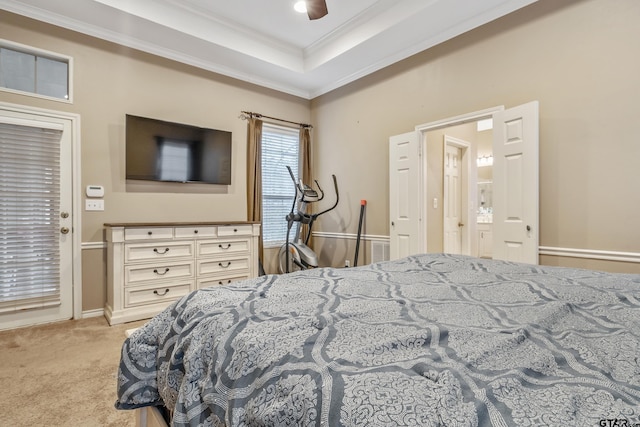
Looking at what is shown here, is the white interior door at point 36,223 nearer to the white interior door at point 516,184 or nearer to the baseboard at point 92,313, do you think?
the baseboard at point 92,313

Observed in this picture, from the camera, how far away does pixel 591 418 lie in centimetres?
48

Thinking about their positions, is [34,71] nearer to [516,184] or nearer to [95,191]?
[95,191]

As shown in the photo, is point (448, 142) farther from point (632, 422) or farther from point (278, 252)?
point (632, 422)

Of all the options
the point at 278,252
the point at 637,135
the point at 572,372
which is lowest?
the point at 278,252

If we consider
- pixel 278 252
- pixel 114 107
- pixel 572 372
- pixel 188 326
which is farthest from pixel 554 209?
pixel 114 107

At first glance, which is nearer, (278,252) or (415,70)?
(415,70)

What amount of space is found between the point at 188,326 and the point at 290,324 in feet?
1.26

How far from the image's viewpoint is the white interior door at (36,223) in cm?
286

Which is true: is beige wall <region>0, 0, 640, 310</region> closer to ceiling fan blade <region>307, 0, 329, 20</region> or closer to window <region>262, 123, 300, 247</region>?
window <region>262, 123, 300, 247</region>

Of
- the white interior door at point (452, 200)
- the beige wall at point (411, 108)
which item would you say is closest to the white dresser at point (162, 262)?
the beige wall at point (411, 108)

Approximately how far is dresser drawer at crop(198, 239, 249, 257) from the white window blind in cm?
136

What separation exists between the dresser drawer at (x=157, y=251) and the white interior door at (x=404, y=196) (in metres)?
2.42

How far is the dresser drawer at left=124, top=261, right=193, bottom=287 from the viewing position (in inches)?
122

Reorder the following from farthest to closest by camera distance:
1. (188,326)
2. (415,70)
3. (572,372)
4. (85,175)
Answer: (415,70) < (85,175) < (188,326) < (572,372)
